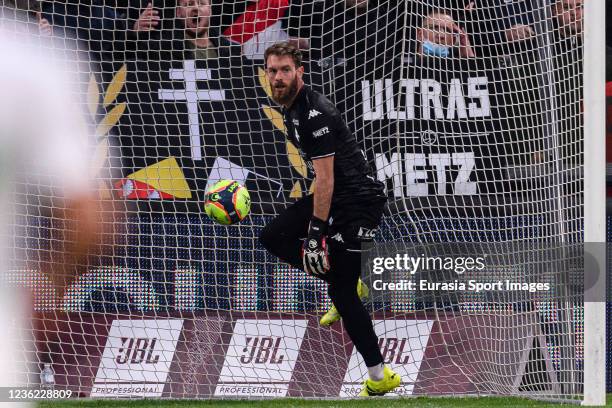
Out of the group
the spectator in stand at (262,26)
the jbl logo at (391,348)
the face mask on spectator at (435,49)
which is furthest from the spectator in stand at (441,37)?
the jbl logo at (391,348)

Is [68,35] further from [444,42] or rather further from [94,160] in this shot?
[444,42]

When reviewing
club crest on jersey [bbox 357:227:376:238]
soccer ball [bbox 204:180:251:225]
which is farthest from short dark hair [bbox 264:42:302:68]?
club crest on jersey [bbox 357:227:376:238]

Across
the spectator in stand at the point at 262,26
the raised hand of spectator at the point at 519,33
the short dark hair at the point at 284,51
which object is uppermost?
the spectator in stand at the point at 262,26

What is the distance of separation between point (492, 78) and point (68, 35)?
9.70 feet

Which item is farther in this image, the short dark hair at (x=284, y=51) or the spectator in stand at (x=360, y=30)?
the spectator in stand at (x=360, y=30)

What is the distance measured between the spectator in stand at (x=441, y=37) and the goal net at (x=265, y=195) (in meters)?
0.01

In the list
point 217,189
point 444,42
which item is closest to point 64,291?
point 217,189

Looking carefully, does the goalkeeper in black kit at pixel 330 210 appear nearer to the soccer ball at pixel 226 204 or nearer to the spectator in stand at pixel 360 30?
the soccer ball at pixel 226 204

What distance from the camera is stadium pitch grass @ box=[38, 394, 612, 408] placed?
7484 millimetres

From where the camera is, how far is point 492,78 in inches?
322

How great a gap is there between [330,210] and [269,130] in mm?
1281

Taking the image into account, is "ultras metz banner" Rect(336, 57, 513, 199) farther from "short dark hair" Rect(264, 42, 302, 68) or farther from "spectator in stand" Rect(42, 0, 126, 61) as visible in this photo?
"spectator in stand" Rect(42, 0, 126, 61)

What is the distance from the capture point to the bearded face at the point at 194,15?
8.24 meters

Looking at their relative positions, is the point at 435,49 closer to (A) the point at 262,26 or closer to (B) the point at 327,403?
(A) the point at 262,26
